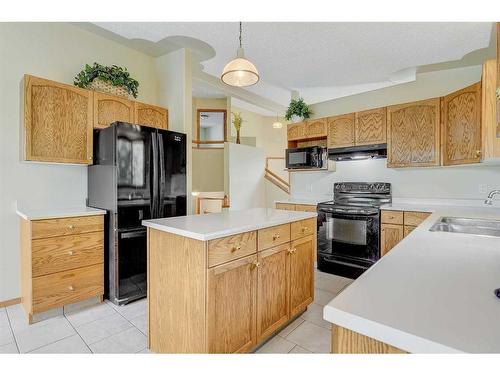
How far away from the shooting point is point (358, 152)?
3.68 meters

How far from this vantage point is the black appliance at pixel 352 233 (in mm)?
3199

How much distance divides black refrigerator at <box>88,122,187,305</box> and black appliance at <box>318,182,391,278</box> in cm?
202

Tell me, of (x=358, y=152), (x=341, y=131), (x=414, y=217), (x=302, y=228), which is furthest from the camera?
(x=341, y=131)

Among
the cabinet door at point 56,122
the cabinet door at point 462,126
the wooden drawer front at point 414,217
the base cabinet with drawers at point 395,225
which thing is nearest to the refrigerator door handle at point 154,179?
the cabinet door at point 56,122

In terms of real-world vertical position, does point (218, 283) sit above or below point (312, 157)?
below

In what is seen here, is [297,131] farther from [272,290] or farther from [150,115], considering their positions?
[272,290]

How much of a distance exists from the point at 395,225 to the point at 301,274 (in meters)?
1.59

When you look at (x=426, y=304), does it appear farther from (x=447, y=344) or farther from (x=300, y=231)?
(x=300, y=231)

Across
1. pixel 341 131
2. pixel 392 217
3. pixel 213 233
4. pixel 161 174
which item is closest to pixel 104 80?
pixel 161 174

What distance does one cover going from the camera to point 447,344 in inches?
19.4

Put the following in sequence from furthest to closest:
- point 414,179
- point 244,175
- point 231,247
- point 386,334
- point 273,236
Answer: point 244,175 < point 414,179 < point 273,236 < point 231,247 < point 386,334

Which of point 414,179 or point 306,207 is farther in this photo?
point 306,207

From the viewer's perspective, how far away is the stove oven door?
3189mm
